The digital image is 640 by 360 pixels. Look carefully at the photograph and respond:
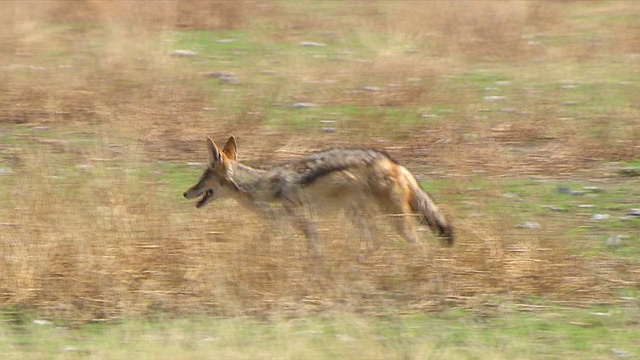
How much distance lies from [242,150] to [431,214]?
2.88m

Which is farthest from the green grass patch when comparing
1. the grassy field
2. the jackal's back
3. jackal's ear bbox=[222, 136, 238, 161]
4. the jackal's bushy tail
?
jackal's ear bbox=[222, 136, 238, 161]

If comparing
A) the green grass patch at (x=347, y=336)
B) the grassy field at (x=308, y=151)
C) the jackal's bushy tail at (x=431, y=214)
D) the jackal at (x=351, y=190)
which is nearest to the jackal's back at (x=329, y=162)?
the jackal at (x=351, y=190)

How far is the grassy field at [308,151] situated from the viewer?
5762 millimetres

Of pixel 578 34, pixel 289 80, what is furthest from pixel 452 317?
pixel 578 34

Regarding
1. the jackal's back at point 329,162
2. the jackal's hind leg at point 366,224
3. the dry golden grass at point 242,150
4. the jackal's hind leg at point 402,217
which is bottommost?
the dry golden grass at point 242,150

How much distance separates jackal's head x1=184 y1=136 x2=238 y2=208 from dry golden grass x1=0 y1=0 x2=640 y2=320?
0.10 metres

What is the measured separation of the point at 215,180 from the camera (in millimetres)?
7281

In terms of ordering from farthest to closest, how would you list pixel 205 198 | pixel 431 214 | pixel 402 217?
pixel 205 198 → pixel 431 214 → pixel 402 217

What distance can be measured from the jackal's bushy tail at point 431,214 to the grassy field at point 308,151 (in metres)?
0.09

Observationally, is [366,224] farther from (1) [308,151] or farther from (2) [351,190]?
(1) [308,151]

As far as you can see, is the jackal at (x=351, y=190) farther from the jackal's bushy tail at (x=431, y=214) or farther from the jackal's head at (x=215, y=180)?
the jackal's head at (x=215, y=180)

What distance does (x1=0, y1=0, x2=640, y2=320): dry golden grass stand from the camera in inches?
240

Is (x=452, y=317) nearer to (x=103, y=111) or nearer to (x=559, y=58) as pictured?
(x=103, y=111)

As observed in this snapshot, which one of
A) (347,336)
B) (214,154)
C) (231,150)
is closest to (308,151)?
(231,150)
